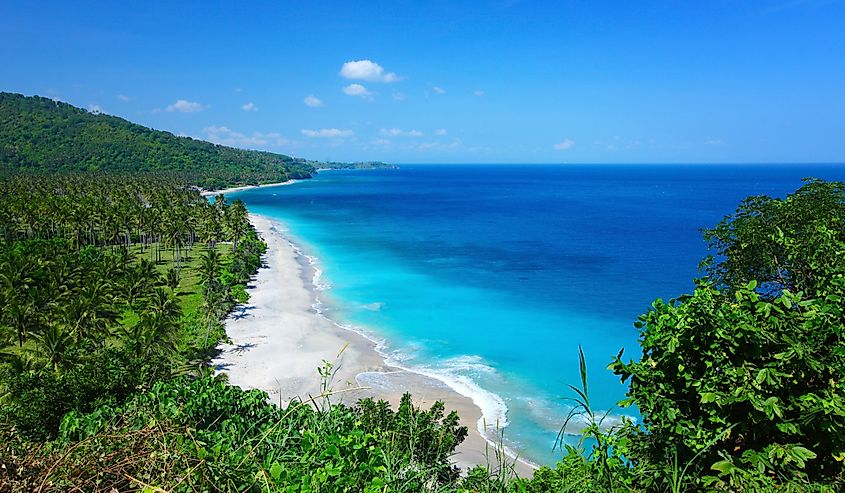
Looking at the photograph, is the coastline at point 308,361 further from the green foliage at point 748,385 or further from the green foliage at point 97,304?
the green foliage at point 748,385

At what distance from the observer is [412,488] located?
4.65m

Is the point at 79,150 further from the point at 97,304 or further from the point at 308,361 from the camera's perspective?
the point at 308,361

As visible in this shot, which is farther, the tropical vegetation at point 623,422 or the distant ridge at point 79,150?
the distant ridge at point 79,150

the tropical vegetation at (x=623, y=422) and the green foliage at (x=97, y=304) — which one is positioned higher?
the tropical vegetation at (x=623, y=422)

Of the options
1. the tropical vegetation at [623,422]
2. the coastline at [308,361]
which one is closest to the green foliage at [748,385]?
the tropical vegetation at [623,422]

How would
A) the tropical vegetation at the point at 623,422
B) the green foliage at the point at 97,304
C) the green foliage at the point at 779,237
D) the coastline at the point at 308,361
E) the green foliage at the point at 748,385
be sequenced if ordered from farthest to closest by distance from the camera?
the coastline at the point at 308,361 < the green foliage at the point at 97,304 < the green foliage at the point at 779,237 < the green foliage at the point at 748,385 < the tropical vegetation at the point at 623,422

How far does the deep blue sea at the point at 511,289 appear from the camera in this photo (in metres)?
32.6

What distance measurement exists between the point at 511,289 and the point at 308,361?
26.6 m

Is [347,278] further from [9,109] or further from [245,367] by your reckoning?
[9,109]

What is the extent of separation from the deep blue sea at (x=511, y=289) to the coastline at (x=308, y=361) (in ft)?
5.12

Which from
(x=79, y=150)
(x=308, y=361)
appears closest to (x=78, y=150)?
(x=79, y=150)

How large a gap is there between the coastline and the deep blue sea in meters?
1.56

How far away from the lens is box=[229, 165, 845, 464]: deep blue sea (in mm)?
32594

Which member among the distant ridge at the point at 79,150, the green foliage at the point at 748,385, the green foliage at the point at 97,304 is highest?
the distant ridge at the point at 79,150
